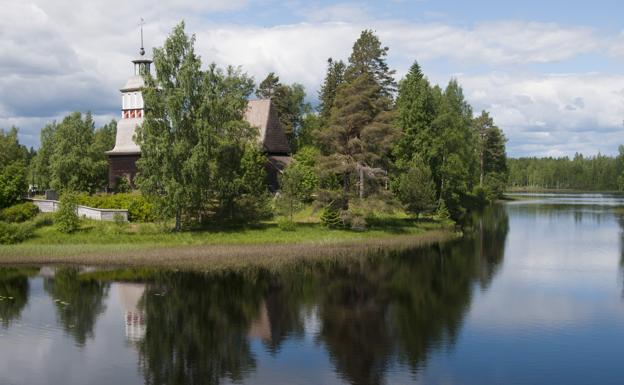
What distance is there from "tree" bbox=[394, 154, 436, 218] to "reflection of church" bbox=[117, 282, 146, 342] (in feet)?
88.5

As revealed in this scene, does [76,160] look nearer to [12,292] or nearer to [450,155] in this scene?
A: [12,292]

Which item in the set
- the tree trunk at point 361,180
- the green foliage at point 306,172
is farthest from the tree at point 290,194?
the tree trunk at point 361,180

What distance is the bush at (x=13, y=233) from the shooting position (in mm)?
41625

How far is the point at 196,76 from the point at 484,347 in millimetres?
30712

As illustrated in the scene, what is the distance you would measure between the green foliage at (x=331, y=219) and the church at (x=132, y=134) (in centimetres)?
1139

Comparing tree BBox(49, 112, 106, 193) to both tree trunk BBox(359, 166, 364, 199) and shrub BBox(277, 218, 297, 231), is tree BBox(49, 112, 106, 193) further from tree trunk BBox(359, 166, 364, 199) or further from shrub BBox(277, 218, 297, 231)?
tree trunk BBox(359, 166, 364, 199)

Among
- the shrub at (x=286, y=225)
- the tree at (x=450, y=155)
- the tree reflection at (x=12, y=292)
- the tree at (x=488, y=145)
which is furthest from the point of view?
the tree at (x=488, y=145)

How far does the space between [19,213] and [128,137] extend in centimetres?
1628

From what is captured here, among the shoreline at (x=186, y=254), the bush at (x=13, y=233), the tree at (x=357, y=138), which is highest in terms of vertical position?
the tree at (x=357, y=138)

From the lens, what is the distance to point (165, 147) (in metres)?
43.0

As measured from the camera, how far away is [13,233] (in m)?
42.0

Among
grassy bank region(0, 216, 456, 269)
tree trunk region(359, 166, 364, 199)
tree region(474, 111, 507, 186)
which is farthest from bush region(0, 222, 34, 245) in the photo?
tree region(474, 111, 507, 186)

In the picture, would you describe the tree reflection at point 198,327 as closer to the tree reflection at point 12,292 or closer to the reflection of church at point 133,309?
the reflection of church at point 133,309

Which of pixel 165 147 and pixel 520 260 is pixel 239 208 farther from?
pixel 520 260
